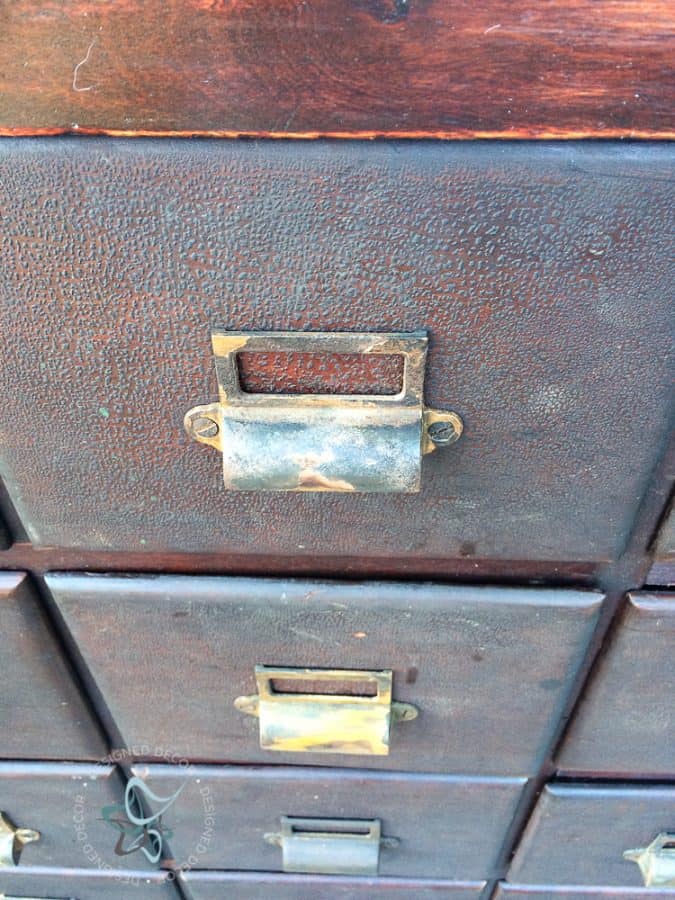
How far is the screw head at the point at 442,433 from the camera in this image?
1.09 ft

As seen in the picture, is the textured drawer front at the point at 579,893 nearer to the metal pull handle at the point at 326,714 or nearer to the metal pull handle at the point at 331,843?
the metal pull handle at the point at 331,843

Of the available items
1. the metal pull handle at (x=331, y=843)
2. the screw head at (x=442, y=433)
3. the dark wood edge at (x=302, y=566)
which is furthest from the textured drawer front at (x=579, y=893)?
the screw head at (x=442, y=433)

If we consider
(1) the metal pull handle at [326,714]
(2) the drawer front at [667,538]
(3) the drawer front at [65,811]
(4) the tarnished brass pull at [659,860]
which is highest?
(2) the drawer front at [667,538]

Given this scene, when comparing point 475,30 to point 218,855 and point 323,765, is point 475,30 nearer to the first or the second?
point 323,765

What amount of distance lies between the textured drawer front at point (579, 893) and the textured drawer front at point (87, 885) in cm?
36

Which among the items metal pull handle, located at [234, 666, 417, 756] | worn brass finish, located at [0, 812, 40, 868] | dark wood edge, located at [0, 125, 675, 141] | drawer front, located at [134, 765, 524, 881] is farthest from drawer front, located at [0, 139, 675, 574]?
worn brass finish, located at [0, 812, 40, 868]

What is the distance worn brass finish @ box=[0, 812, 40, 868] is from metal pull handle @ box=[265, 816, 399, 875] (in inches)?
9.0

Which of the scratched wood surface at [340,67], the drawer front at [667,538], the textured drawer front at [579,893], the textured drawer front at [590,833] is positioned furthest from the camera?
the textured drawer front at [579,893]

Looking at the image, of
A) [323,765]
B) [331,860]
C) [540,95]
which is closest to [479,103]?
[540,95]

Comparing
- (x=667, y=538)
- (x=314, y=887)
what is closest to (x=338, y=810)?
(x=314, y=887)

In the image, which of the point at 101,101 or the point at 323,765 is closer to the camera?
the point at 101,101

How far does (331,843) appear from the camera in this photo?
0.61m

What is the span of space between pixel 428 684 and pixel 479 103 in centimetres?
38

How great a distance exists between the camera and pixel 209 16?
0.24 meters
